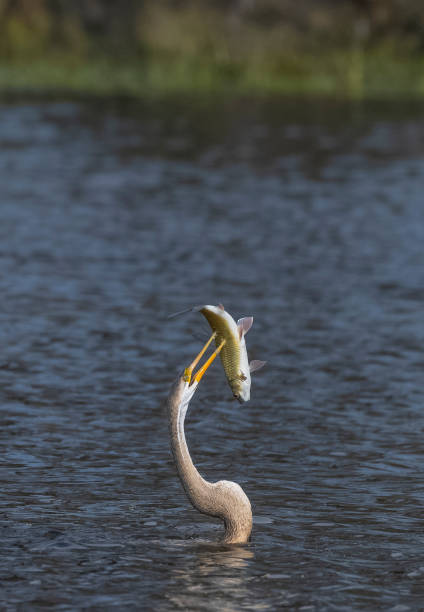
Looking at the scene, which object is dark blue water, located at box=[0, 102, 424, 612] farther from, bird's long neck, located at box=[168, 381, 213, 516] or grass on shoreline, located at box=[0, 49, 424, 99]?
grass on shoreline, located at box=[0, 49, 424, 99]

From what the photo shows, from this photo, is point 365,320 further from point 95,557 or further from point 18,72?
point 18,72

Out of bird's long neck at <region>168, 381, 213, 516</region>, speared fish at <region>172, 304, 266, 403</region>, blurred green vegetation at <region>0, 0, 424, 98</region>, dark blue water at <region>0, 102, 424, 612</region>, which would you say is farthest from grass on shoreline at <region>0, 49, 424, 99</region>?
speared fish at <region>172, 304, 266, 403</region>

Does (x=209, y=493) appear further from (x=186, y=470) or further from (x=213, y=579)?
(x=213, y=579)

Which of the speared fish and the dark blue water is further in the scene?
the dark blue water

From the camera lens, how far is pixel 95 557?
9789 mm

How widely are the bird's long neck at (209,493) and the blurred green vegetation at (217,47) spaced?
37.5 meters

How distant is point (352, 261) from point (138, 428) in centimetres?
918

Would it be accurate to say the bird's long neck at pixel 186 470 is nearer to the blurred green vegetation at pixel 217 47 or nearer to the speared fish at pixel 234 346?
the speared fish at pixel 234 346

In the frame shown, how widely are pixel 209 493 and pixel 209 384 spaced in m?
5.29

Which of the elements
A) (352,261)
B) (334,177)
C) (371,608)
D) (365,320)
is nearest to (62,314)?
(365,320)

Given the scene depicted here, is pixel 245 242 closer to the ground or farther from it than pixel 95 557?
closer to the ground

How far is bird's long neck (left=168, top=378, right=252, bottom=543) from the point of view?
9781 mm

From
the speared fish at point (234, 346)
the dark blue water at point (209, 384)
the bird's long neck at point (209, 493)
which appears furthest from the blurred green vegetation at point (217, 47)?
the speared fish at point (234, 346)

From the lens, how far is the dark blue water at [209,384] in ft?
31.8
